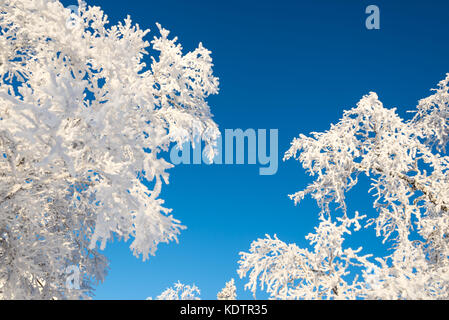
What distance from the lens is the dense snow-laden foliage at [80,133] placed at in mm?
4641

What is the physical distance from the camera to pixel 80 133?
4.70 metres

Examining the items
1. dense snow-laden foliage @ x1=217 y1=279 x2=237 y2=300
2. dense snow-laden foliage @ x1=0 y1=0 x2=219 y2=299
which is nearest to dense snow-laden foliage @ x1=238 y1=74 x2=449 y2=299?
dense snow-laden foliage @ x1=0 y1=0 x2=219 y2=299

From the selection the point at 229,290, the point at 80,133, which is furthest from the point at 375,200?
the point at 229,290

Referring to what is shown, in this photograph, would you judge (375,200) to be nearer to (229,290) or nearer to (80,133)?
(80,133)

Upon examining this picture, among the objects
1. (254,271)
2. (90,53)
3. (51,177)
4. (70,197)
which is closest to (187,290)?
(70,197)

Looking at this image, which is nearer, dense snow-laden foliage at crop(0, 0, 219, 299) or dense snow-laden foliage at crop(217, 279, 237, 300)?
dense snow-laden foliage at crop(0, 0, 219, 299)

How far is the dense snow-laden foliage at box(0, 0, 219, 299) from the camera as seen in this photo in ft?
15.2

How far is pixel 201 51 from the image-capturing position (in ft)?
26.6

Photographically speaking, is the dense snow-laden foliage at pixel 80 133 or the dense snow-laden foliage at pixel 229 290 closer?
the dense snow-laden foliage at pixel 80 133

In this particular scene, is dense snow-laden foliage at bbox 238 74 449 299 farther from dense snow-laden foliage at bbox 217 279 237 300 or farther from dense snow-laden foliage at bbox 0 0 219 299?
dense snow-laden foliage at bbox 217 279 237 300

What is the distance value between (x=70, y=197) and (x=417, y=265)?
794 cm

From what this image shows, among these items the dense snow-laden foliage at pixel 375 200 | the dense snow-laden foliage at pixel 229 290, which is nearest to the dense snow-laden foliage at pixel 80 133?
the dense snow-laden foliage at pixel 375 200

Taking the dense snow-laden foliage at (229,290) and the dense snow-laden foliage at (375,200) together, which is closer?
the dense snow-laden foliage at (375,200)

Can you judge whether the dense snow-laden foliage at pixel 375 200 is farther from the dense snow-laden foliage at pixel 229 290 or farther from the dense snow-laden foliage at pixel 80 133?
the dense snow-laden foliage at pixel 229 290
